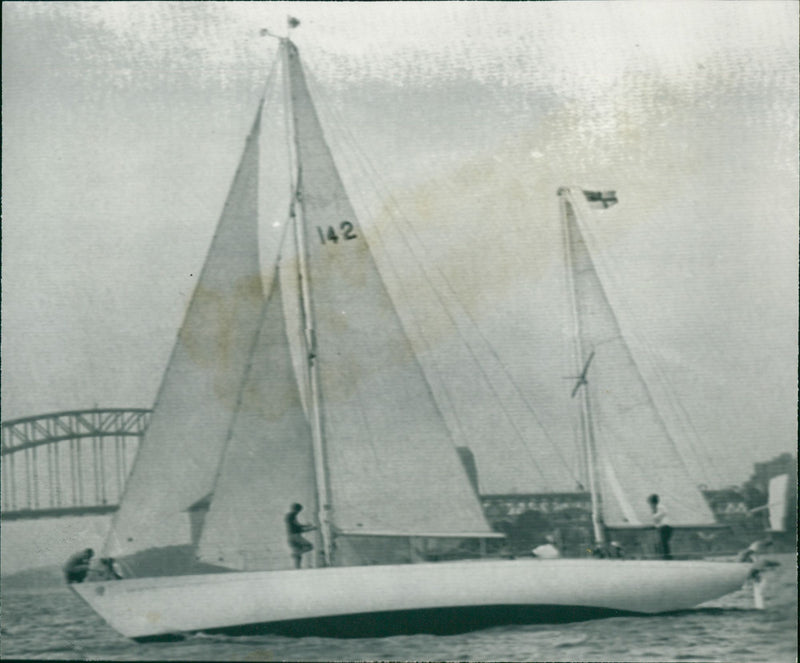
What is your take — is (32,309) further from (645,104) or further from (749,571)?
(749,571)

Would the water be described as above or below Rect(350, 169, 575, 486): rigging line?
below

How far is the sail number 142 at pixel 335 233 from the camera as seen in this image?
30.5ft

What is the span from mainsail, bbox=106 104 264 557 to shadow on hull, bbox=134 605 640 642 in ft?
3.22

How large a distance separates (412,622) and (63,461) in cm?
303

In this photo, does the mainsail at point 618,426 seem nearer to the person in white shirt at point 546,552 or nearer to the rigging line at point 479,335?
the rigging line at point 479,335

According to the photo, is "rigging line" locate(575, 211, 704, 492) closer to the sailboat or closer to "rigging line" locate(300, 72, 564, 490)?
the sailboat

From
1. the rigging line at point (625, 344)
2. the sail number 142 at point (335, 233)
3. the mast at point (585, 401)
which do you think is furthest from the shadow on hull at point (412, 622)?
the sail number 142 at point (335, 233)

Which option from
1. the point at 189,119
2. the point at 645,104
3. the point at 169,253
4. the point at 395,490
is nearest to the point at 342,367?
the point at 395,490

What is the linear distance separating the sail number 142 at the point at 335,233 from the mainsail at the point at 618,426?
5.46ft

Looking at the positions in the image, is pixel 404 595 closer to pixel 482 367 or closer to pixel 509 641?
pixel 509 641

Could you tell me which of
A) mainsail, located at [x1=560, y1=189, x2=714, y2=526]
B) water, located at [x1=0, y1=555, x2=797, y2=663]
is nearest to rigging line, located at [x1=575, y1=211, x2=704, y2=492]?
mainsail, located at [x1=560, y1=189, x2=714, y2=526]

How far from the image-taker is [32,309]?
9414 mm

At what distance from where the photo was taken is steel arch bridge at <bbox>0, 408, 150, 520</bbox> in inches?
364

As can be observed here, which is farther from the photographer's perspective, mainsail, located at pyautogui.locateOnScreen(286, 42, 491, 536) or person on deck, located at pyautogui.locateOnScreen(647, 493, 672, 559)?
person on deck, located at pyautogui.locateOnScreen(647, 493, 672, 559)
